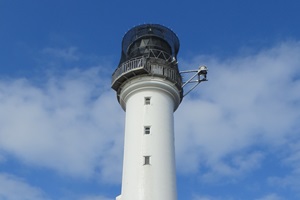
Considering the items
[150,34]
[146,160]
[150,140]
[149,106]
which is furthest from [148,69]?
[146,160]

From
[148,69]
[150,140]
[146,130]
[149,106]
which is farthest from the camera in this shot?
[148,69]

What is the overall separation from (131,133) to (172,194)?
4799mm

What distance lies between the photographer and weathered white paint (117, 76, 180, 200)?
25906 millimetres

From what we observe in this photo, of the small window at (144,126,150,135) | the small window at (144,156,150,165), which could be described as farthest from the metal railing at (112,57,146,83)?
the small window at (144,156,150,165)

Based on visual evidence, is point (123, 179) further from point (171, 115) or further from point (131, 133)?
point (171, 115)

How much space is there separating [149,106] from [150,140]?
257cm

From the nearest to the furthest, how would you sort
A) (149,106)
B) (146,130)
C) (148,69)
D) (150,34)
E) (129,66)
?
1. (146,130)
2. (149,106)
3. (148,69)
4. (129,66)
5. (150,34)

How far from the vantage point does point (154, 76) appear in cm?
2947

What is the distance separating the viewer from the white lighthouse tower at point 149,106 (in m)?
26.1

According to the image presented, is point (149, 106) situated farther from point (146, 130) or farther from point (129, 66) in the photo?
point (129, 66)

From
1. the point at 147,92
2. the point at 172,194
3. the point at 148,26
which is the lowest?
the point at 172,194

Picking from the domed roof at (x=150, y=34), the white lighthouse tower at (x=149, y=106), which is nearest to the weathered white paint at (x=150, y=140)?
the white lighthouse tower at (x=149, y=106)

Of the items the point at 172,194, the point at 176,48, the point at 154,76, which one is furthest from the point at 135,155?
the point at 176,48

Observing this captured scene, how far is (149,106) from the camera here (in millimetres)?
28734
